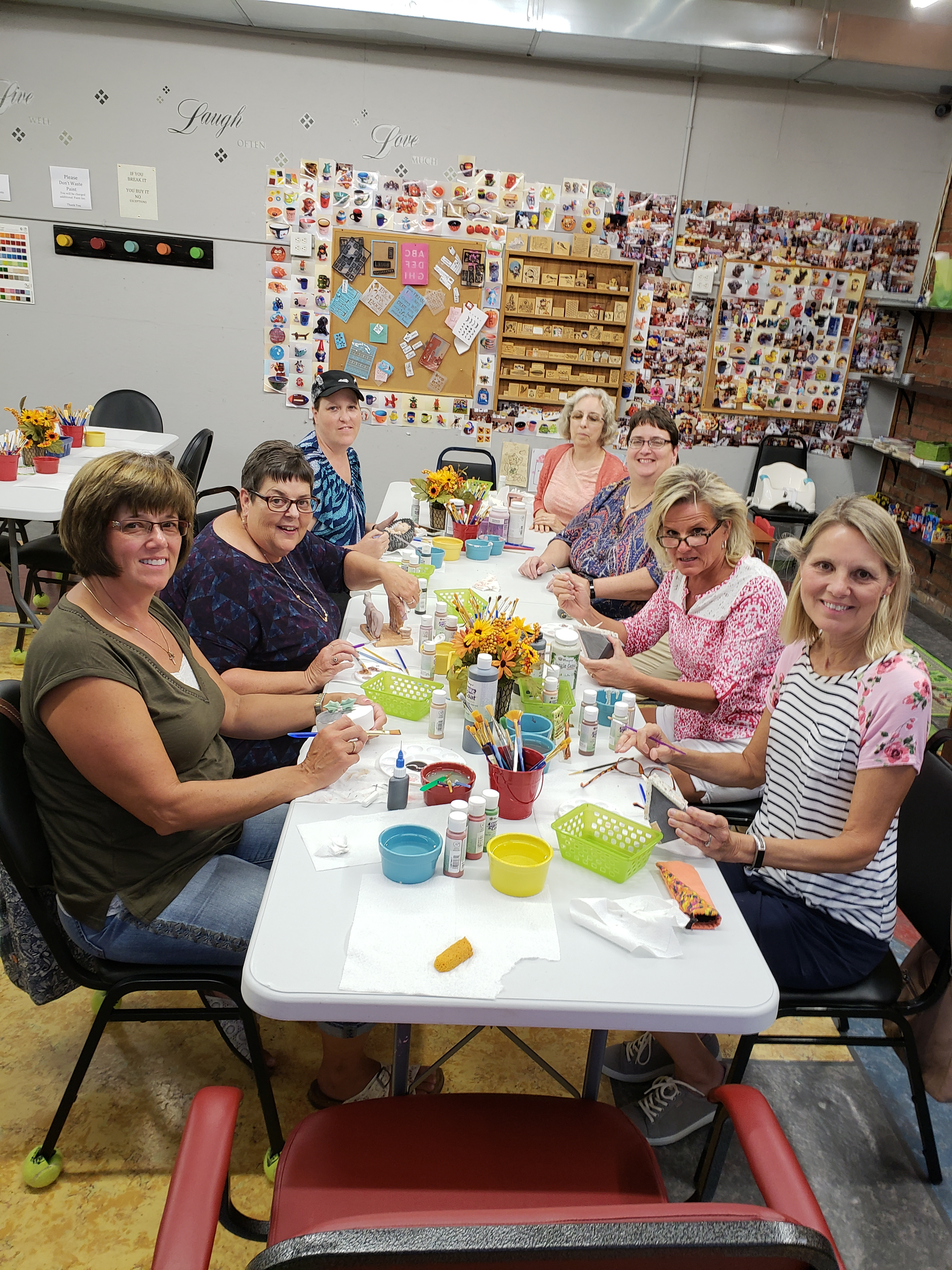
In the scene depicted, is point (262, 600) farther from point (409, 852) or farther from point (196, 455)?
point (196, 455)

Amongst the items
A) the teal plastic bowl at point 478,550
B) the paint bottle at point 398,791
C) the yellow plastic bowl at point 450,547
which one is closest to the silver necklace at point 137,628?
the paint bottle at point 398,791

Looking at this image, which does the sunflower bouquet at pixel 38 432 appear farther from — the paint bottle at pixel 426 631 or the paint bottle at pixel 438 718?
the paint bottle at pixel 438 718

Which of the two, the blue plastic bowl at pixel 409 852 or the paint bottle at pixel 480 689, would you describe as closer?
the blue plastic bowl at pixel 409 852

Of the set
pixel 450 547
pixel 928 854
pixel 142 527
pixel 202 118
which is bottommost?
pixel 928 854

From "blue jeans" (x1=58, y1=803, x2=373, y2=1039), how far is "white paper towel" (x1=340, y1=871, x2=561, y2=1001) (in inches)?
13.8

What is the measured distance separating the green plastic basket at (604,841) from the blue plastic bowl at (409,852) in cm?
25

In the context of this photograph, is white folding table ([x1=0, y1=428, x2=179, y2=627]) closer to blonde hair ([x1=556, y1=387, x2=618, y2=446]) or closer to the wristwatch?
blonde hair ([x1=556, y1=387, x2=618, y2=446])

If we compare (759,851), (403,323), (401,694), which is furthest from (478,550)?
(403,323)

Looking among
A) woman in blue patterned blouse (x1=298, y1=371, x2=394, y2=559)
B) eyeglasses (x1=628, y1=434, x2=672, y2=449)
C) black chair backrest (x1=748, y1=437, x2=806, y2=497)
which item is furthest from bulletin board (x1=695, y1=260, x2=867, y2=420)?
woman in blue patterned blouse (x1=298, y1=371, x2=394, y2=559)

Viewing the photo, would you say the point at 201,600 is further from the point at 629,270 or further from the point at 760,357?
the point at 760,357

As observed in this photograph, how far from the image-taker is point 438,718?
2.04m

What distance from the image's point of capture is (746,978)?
4.50ft

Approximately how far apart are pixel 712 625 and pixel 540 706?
718 millimetres

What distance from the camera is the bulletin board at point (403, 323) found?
5.84m
